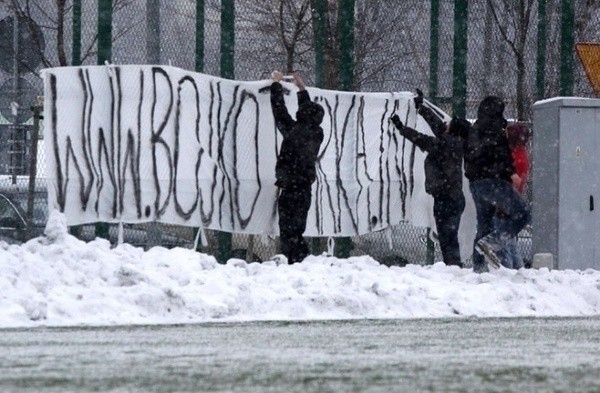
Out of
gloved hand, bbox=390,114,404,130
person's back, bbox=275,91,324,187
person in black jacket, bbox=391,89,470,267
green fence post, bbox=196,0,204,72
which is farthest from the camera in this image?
gloved hand, bbox=390,114,404,130

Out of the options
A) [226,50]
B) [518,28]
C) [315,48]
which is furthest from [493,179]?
[226,50]

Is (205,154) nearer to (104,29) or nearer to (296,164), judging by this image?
(296,164)

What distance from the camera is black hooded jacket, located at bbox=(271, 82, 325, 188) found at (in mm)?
15438

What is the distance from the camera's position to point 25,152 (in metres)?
15.5

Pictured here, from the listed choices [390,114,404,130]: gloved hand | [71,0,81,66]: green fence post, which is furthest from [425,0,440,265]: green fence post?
[71,0,81,66]: green fence post

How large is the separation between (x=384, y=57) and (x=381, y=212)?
5.19 ft

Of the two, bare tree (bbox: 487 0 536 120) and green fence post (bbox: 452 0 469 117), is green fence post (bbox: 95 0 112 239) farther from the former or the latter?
bare tree (bbox: 487 0 536 120)

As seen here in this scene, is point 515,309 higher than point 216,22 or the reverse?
the reverse

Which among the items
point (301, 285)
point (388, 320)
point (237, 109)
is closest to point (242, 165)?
point (237, 109)

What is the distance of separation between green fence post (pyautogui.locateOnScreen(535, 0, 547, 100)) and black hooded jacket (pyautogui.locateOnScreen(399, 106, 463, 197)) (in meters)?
1.73

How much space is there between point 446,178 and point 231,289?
4.51 metres

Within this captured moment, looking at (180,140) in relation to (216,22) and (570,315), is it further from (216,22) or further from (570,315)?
(570,315)

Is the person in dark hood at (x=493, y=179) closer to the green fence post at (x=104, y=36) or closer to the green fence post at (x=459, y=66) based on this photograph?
the green fence post at (x=459, y=66)

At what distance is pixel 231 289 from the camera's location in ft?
39.6
